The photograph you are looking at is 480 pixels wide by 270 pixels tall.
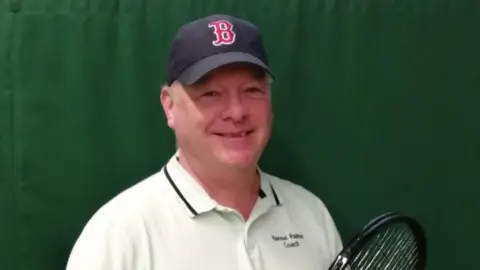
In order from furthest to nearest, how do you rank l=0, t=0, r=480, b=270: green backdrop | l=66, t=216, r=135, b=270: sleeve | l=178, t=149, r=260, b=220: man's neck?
l=0, t=0, r=480, b=270: green backdrop
l=178, t=149, r=260, b=220: man's neck
l=66, t=216, r=135, b=270: sleeve

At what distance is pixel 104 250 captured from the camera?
1.07 m

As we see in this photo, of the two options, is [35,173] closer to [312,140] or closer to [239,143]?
[239,143]

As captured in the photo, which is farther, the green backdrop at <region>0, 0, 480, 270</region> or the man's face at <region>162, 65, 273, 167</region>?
the green backdrop at <region>0, 0, 480, 270</region>

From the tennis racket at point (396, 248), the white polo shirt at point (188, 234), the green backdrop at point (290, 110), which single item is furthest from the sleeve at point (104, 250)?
the tennis racket at point (396, 248)

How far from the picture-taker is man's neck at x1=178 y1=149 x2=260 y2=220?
3.84 ft

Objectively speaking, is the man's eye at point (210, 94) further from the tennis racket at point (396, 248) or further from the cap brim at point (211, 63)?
the tennis racket at point (396, 248)

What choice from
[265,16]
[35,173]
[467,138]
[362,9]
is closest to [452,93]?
[467,138]

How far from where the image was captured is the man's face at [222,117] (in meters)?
1.13

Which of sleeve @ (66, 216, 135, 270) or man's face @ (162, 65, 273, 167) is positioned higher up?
man's face @ (162, 65, 273, 167)

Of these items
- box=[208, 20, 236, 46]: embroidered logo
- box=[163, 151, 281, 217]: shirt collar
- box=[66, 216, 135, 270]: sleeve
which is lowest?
box=[66, 216, 135, 270]: sleeve

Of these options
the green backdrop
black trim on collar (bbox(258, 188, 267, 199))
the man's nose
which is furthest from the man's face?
the green backdrop

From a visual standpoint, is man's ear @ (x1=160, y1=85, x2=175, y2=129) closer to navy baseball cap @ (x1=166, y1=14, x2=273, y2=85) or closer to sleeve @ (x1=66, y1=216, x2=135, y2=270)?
navy baseball cap @ (x1=166, y1=14, x2=273, y2=85)

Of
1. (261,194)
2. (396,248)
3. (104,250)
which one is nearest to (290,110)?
(261,194)

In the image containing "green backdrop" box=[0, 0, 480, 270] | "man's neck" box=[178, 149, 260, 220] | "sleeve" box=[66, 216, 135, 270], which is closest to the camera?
"sleeve" box=[66, 216, 135, 270]
